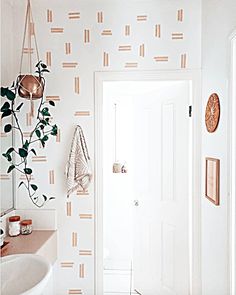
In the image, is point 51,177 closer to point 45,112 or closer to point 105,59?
point 45,112

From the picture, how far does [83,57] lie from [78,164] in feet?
2.83

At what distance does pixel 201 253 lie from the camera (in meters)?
2.63

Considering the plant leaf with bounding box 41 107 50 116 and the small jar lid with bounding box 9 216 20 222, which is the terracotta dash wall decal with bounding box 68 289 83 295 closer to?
the small jar lid with bounding box 9 216 20 222

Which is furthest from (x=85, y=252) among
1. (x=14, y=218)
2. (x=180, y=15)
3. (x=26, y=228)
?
(x=180, y=15)

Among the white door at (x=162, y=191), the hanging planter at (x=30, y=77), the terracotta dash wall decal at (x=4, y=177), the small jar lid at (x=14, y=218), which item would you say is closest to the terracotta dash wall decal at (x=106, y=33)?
the hanging planter at (x=30, y=77)

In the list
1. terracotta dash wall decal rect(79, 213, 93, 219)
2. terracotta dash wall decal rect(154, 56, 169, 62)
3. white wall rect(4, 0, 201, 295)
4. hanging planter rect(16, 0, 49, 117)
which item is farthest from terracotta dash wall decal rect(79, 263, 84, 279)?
terracotta dash wall decal rect(154, 56, 169, 62)

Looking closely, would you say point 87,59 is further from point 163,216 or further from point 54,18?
point 163,216

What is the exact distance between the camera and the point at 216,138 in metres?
2.15

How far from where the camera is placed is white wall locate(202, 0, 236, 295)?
6.28 ft

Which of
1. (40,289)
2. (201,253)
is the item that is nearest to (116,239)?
(201,253)

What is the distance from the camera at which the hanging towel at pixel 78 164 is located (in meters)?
2.69

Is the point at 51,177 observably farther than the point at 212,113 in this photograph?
Yes

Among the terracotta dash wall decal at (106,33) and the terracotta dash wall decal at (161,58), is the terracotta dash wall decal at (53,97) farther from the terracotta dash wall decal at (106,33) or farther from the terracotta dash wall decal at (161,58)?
the terracotta dash wall decal at (161,58)

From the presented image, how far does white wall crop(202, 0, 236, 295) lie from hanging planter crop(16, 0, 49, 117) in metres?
1.19
